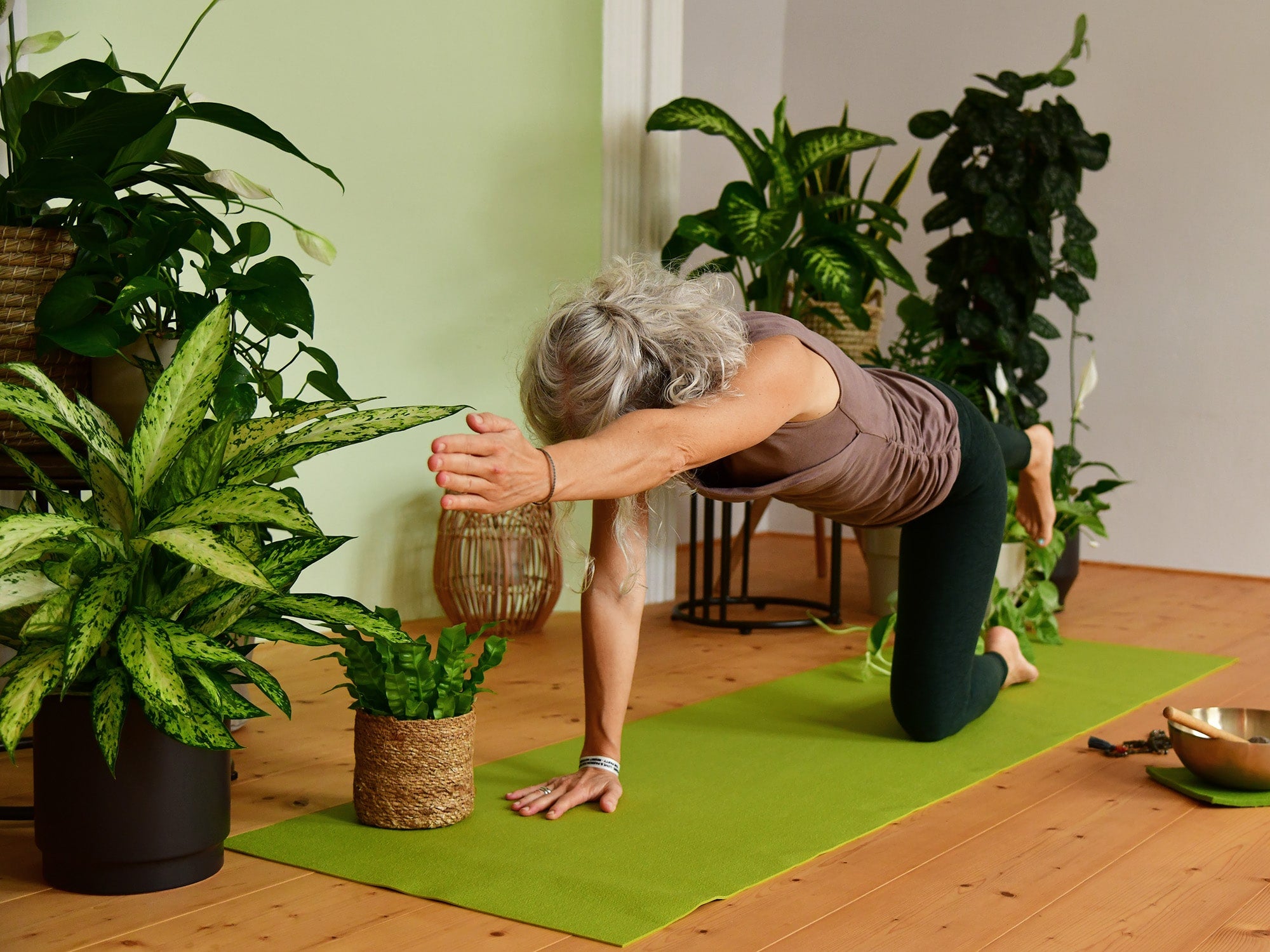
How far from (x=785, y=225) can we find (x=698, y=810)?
1908 mm

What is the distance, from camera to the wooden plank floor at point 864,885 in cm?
143

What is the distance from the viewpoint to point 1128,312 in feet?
15.7

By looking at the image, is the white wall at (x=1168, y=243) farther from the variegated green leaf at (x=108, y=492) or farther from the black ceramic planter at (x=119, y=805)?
the black ceramic planter at (x=119, y=805)

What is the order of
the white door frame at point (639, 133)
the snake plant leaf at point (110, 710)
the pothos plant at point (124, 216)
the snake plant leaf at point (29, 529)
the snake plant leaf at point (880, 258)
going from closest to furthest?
the snake plant leaf at point (29, 529) < the snake plant leaf at point (110, 710) < the pothos plant at point (124, 216) < the snake plant leaf at point (880, 258) < the white door frame at point (639, 133)

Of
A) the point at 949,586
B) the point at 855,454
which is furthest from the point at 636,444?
the point at 949,586

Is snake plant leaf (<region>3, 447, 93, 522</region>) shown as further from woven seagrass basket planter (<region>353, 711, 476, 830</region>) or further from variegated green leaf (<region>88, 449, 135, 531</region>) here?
woven seagrass basket planter (<region>353, 711, 476, 830</region>)

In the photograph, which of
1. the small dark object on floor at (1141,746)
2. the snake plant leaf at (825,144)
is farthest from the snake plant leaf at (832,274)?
the small dark object on floor at (1141,746)

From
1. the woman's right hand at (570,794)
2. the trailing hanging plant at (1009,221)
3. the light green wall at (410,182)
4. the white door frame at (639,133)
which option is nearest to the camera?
the woman's right hand at (570,794)

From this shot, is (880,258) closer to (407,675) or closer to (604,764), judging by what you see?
(604,764)

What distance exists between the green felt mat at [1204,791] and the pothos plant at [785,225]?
1.62 m

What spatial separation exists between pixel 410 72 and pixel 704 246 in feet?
6.27

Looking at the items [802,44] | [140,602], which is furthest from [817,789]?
[802,44]

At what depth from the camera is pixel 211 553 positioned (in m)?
1.37

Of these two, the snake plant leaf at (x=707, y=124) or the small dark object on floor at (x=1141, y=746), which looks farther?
the snake plant leaf at (x=707, y=124)
